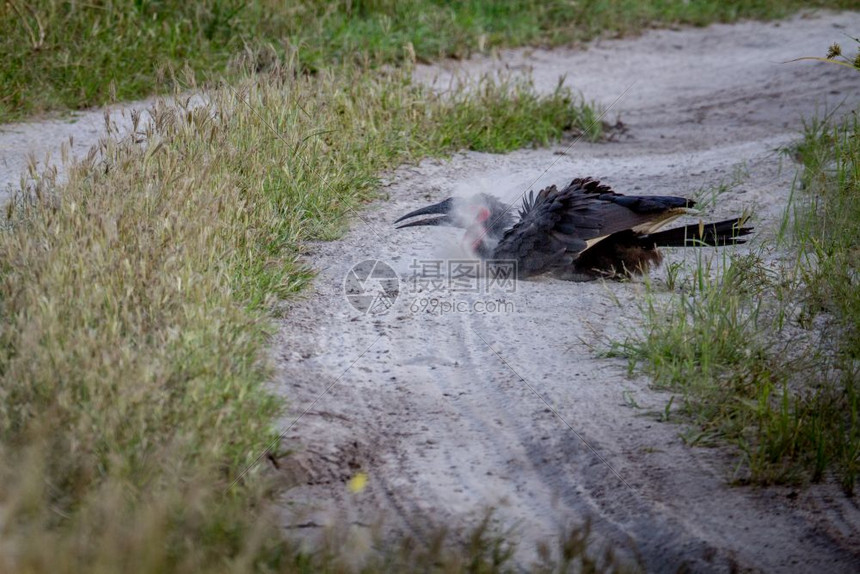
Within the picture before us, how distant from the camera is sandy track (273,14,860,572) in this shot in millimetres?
2924

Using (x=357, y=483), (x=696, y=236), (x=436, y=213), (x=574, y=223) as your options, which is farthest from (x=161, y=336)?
(x=696, y=236)

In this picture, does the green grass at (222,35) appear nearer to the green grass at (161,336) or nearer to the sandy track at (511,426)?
the green grass at (161,336)

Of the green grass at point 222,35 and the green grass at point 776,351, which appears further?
the green grass at point 222,35

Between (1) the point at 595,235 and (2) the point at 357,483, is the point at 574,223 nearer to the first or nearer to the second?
(1) the point at 595,235

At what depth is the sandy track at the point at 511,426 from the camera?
292 centimetres

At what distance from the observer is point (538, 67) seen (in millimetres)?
9438

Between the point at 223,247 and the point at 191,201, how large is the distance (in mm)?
313

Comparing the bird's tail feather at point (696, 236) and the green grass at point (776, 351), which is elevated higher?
the bird's tail feather at point (696, 236)

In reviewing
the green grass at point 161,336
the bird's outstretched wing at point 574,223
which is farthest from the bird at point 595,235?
the green grass at point 161,336

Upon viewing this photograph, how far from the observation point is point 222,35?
8.33 m

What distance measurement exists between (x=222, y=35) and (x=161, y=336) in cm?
576

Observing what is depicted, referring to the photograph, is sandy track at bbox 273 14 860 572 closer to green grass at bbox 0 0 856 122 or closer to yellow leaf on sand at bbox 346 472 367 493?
yellow leaf on sand at bbox 346 472 367 493

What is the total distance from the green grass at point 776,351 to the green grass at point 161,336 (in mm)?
1217

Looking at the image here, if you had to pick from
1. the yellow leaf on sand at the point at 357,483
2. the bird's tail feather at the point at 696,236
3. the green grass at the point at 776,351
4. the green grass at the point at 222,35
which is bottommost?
the yellow leaf on sand at the point at 357,483
